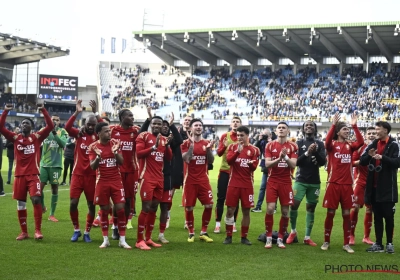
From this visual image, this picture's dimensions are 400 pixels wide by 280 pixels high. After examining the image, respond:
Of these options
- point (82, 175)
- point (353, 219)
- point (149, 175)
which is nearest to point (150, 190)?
point (149, 175)

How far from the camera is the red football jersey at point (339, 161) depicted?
10.9 m

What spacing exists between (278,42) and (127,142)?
49757mm

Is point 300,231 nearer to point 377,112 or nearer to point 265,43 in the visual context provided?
point 377,112

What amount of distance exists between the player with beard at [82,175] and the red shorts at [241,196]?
2409mm

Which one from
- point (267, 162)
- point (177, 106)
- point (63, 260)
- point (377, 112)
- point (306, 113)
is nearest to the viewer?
point (63, 260)

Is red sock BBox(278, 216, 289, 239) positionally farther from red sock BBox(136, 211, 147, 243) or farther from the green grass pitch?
red sock BBox(136, 211, 147, 243)

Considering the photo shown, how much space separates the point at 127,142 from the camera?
11.3 meters

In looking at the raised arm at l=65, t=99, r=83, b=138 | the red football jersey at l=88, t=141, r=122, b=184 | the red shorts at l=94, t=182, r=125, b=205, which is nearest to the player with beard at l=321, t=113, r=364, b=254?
the red shorts at l=94, t=182, r=125, b=205

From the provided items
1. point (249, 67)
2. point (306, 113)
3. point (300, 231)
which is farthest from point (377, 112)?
point (300, 231)

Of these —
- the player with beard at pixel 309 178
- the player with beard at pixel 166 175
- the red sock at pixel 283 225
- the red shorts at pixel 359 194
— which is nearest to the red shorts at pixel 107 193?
the player with beard at pixel 166 175

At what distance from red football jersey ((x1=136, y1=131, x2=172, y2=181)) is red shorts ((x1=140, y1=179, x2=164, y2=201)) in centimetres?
7

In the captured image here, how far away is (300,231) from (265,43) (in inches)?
1917

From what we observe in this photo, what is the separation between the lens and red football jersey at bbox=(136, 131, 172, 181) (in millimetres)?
10637

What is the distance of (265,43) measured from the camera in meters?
60.3
